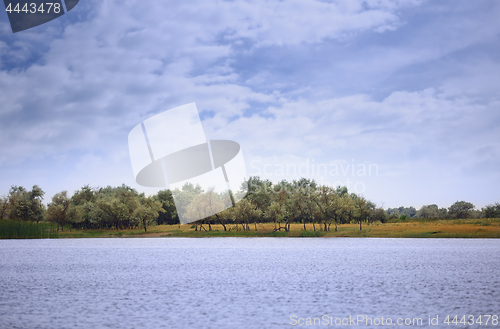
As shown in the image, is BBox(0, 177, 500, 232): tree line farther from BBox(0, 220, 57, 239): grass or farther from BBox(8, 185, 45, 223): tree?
BBox(0, 220, 57, 239): grass

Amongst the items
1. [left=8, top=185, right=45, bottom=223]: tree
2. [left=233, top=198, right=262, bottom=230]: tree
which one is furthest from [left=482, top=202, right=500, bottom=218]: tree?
[left=8, top=185, right=45, bottom=223]: tree

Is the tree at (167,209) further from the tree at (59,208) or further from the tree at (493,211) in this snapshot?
the tree at (493,211)

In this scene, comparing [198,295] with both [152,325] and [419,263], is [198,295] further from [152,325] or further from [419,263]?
[419,263]

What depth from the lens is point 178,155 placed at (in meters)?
105

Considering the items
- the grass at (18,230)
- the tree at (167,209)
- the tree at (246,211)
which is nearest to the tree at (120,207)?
the tree at (167,209)

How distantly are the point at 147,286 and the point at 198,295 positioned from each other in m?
5.16

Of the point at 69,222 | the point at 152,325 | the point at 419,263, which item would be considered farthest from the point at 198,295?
the point at 69,222

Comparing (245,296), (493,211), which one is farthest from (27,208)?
(493,211)

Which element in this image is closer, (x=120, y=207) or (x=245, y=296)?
(x=245, y=296)

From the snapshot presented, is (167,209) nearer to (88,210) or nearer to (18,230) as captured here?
(88,210)

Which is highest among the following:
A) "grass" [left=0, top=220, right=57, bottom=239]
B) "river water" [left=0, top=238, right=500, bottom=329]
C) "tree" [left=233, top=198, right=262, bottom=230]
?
"tree" [left=233, top=198, right=262, bottom=230]

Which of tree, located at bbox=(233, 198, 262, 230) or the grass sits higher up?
tree, located at bbox=(233, 198, 262, 230)

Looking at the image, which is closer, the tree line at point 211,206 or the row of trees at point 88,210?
the tree line at point 211,206

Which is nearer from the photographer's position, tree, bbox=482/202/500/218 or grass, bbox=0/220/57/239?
grass, bbox=0/220/57/239
